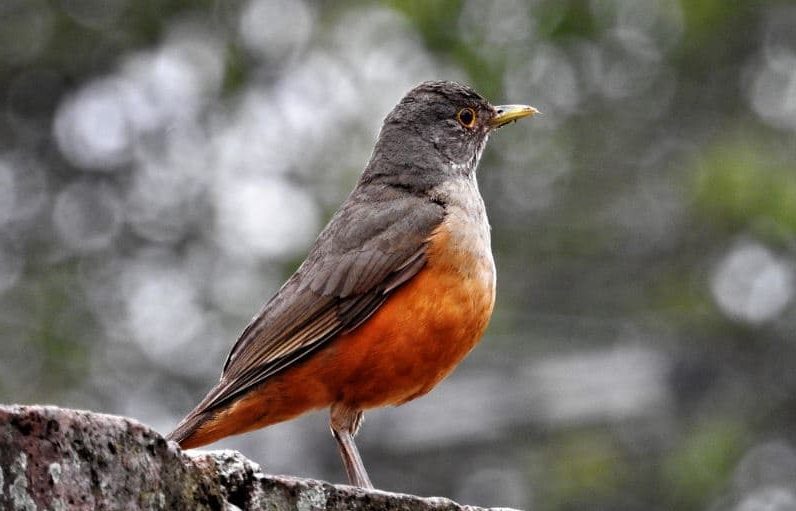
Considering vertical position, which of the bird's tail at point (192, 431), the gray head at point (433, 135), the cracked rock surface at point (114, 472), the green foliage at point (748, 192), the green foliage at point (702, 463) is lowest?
the cracked rock surface at point (114, 472)

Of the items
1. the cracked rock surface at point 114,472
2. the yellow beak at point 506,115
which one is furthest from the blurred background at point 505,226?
the cracked rock surface at point 114,472

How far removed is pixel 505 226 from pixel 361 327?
34.0ft

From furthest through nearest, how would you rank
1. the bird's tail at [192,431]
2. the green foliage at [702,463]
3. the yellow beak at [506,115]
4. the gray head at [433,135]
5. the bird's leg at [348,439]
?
the green foliage at [702,463] < the yellow beak at [506,115] < the gray head at [433,135] < the bird's leg at [348,439] < the bird's tail at [192,431]

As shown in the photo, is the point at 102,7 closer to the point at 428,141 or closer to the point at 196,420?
the point at 428,141

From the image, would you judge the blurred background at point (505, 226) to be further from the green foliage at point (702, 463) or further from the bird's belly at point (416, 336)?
the bird's belly at point (416, 336)

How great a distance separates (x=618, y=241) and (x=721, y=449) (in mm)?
3156

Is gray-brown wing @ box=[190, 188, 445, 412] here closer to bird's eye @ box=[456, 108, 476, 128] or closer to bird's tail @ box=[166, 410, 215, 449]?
bird's tail @ box=[166, 410, 215, 449]

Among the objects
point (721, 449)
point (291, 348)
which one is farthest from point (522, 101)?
point (291, 348)

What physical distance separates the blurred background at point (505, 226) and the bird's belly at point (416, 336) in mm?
6232

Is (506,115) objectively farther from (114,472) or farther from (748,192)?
(748,192)

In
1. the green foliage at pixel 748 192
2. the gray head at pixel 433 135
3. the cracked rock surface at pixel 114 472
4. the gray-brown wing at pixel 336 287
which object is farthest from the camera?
the green foliage at pixel 748 192

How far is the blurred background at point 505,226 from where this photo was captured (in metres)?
13.9

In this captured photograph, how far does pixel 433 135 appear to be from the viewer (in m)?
7.59

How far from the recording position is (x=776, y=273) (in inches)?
587
